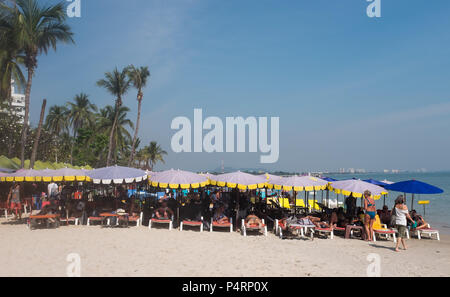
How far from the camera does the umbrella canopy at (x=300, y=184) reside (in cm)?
1098

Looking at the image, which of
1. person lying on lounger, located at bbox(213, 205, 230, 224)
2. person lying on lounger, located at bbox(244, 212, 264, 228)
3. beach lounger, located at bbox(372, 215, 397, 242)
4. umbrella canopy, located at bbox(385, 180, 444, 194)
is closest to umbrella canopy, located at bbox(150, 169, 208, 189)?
person lying on lounger, located at bbox(213, 205, 230, 224)

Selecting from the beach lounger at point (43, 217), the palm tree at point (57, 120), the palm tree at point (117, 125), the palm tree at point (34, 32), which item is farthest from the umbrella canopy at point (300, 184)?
the palm tree at point (57, 120)

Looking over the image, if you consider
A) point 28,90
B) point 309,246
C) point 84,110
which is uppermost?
→ point 84,110

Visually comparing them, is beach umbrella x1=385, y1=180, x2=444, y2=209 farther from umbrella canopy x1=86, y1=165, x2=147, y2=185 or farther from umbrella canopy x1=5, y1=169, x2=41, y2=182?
umbrella canopy x1=5, y1=169, x2=41, y2=182

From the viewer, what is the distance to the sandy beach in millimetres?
6299

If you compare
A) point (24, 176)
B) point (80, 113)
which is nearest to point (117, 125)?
point (80, 113)

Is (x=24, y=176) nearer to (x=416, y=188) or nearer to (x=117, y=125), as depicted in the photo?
(x=416, y=188)

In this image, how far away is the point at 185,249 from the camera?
26.8 feet

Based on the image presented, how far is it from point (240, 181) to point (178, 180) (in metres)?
2.42

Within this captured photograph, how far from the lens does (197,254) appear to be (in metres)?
7.65

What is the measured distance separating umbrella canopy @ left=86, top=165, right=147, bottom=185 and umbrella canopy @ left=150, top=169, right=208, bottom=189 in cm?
69
